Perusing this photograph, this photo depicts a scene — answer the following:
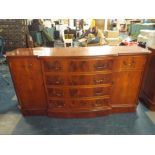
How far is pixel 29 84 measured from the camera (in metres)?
2.06

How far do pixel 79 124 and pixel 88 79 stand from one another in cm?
67

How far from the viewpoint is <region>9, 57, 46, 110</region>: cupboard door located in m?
1.90

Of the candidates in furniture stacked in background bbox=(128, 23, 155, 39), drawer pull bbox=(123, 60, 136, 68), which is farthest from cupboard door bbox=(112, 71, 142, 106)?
furniture stacked in background bbox=(128, 23, 155, 39)

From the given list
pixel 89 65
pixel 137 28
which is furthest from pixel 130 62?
pixel 137 28

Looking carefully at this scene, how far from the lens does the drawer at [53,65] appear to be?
1.85 m

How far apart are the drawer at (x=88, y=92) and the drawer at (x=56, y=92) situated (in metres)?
0.10

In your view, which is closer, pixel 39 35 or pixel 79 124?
pixel 79 124

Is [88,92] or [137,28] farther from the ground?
[137,28]

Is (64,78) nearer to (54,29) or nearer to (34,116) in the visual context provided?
(34,116)

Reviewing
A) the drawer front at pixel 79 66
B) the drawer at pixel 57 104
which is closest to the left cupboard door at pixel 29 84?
the drawer at pixel 57 104

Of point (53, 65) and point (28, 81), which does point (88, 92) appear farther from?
point (28, 81)

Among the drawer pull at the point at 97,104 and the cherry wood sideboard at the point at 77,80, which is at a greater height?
the cherry wood sideboard at the point at 77,80

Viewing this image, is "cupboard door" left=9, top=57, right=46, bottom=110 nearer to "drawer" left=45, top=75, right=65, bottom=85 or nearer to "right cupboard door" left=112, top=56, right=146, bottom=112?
"drawer" left=45, top=75, right=65, bottom=85

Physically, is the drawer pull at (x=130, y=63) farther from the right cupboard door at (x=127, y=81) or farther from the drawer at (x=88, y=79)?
the drawer at (x=88, y=79)
